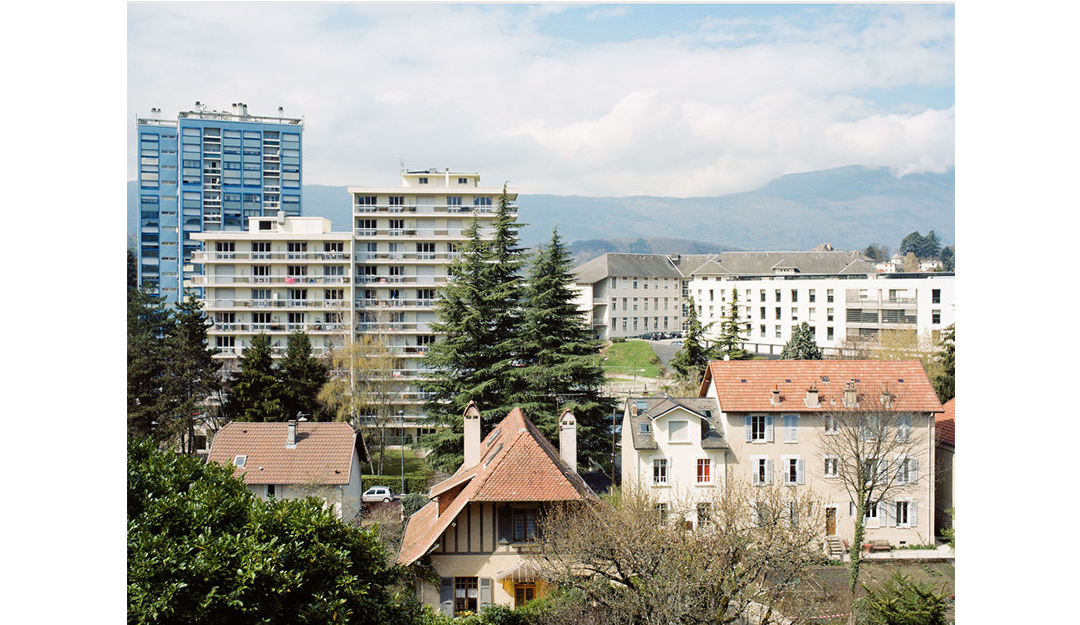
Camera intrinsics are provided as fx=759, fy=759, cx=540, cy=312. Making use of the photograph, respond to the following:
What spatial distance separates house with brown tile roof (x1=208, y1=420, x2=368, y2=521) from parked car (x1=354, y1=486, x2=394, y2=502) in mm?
3661

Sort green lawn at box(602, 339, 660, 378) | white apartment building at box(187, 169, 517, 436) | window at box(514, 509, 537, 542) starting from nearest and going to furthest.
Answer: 1. window at box(514, 509, 537, 542)
2. white apartment building at box(187, 169, 517, 436)
3. green lawn at box(602, 339, 660, 378)

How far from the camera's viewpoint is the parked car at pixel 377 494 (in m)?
23.3

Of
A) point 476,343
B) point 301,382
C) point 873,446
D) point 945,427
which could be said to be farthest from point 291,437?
point 945,427

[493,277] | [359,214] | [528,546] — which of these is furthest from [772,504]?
[359,214]

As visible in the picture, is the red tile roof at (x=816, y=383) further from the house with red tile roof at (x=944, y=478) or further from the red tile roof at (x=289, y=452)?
the red tile roof at (x=289, y=452)

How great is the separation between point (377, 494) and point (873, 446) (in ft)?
47.3

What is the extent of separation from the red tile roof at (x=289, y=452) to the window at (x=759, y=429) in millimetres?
10164

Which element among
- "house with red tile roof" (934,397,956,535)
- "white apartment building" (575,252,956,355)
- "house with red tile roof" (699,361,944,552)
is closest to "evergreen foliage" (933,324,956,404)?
"white apartment building" (575,252,956,355)

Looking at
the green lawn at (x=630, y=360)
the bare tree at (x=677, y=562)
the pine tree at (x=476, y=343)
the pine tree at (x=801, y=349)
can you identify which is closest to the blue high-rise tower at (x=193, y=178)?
the green lawn at (x=630, y=360)

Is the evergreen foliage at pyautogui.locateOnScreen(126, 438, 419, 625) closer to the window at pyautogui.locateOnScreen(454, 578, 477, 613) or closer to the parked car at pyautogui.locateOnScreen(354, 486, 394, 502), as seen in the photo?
the window at pyautogui.locateOnScreen(454, 578, 477, 613)

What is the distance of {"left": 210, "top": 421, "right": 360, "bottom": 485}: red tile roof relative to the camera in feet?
59.8
